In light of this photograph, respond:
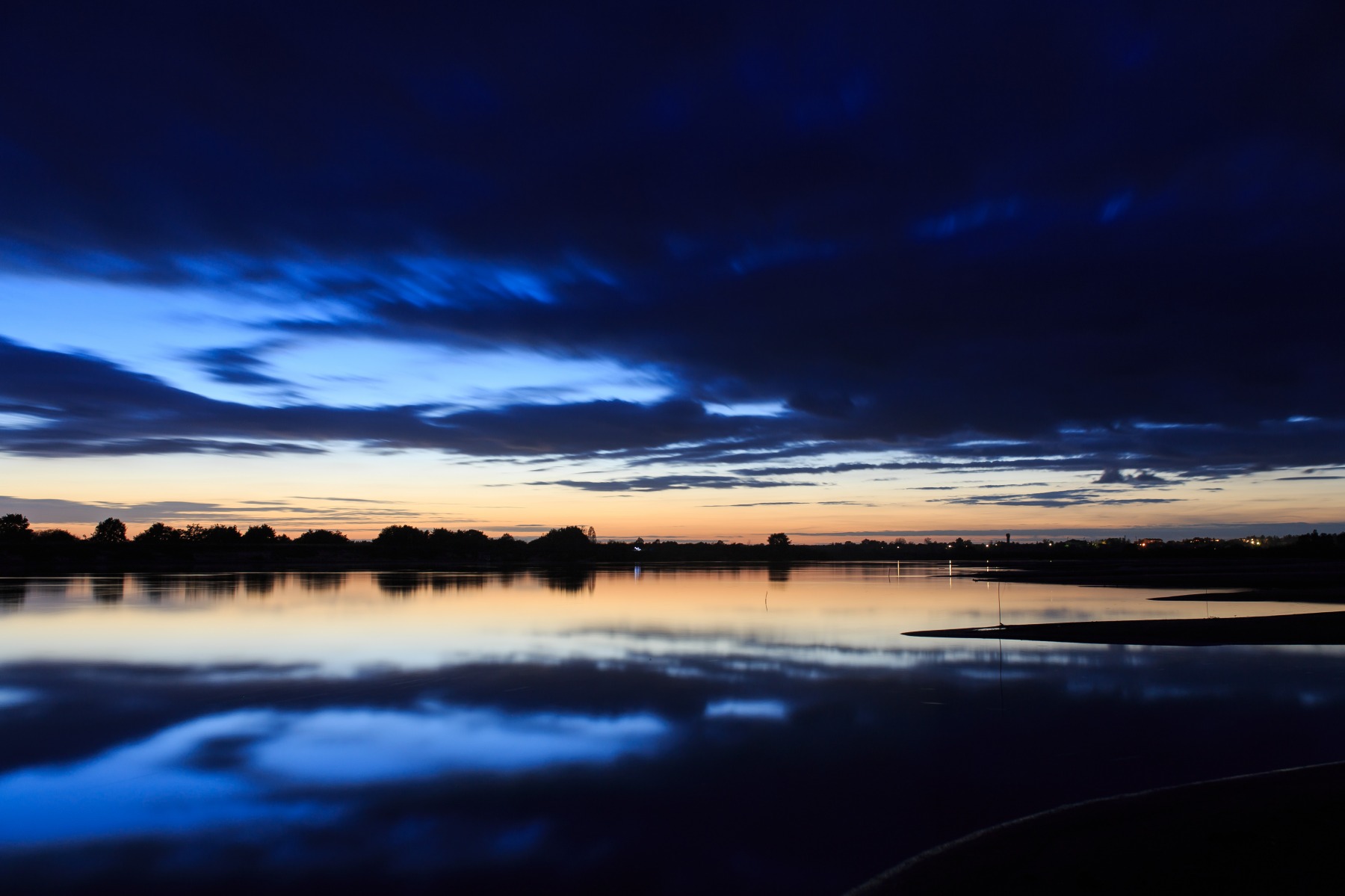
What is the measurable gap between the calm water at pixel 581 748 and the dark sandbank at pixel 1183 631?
196cm

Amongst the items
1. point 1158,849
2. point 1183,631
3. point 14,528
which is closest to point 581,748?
point 1158,849

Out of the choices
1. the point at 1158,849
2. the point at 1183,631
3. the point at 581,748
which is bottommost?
the point at 581,748

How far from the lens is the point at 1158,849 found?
8078 millimetres

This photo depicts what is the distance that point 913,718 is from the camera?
1526cm

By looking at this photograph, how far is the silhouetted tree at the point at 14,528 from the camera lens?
181012mm

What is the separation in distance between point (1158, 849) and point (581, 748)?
8766 millimetres

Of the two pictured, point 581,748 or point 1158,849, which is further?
point 581,748

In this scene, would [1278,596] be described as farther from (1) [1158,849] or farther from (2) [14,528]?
(2) [14,528]

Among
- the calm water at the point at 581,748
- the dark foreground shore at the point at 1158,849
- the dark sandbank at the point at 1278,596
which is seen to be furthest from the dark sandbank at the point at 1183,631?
the dark foreground shore at the point at 1158,849

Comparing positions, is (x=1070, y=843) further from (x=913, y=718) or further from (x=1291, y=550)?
(x=1291, y=550)

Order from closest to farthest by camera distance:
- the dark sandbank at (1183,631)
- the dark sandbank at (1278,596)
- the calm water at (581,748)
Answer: the calm water at (581,748) → the dark sandbank at (1183,631) → the dark sandbank at (1278,596)

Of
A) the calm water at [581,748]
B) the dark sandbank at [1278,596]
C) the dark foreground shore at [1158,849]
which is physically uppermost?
the dark sandbank at [1278,596]

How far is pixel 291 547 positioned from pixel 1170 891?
203 meters

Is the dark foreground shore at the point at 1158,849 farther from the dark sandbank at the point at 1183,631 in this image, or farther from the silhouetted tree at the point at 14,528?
the silhouetted tree at the point at 14,528
